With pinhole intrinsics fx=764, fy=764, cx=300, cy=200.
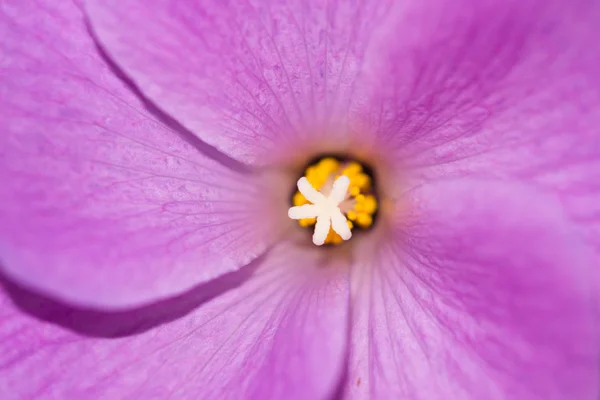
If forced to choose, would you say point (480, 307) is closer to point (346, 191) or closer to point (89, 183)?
point (346, 191)

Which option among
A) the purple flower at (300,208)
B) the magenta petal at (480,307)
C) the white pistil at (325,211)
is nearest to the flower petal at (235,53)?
the purple flower at (300,208)

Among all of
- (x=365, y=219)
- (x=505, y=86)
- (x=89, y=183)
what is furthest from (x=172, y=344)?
(x=505, y=86)

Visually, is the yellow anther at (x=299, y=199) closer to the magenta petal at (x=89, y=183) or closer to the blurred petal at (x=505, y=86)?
the magenta petal at (x=89, y=183)

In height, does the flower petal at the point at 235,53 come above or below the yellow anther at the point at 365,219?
above

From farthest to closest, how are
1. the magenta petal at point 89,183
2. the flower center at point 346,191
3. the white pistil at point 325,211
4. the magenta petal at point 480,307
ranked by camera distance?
the flower center at point 346,191 < the white pistil at point 325,211 < the magenta petal at point 89,183 < the magenta petal at point 480,307

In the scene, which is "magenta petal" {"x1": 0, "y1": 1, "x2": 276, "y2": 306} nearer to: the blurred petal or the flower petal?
the flower petal

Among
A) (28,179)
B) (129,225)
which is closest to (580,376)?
(129,225)

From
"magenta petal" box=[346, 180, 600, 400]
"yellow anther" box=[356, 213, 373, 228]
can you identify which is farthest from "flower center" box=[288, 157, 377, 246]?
"magenta petal" box=[346, 180, 600, 400]
